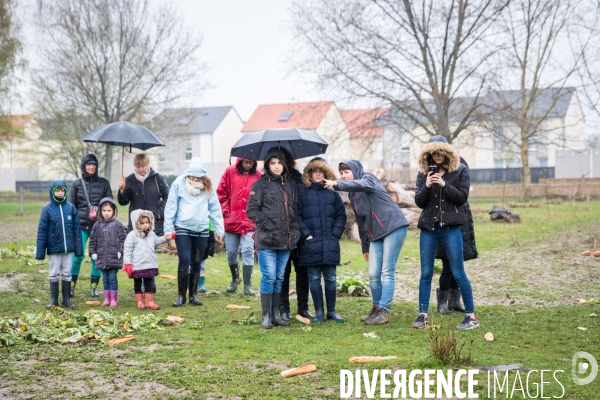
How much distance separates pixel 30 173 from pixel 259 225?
6278 centimetres

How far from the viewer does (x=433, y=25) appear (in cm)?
2572

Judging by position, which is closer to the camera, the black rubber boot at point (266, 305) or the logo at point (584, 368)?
the logo at point (584, 368)

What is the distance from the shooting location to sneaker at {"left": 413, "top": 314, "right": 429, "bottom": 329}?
7316 mm

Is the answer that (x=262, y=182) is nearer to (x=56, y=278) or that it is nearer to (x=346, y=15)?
(x=56, y=278)


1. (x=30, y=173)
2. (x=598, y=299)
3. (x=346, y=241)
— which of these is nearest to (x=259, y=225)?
(x=598, y=299)

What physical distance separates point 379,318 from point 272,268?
127 cm

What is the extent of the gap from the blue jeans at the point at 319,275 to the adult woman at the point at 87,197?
11.8ft

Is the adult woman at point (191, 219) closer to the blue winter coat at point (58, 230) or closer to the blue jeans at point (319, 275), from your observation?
the blue winter coat at point (58, 230)

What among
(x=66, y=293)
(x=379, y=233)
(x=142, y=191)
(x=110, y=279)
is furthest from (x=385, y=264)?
(x=66, y=293)

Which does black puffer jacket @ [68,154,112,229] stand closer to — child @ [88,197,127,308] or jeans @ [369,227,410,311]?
child @ [88,197,127,308]

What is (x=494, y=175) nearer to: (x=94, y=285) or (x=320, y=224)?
(x=94, y=285)

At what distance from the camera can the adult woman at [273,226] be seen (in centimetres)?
764

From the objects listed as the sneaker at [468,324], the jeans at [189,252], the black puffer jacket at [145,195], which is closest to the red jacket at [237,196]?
the jeans at [189,252]

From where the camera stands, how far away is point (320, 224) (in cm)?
781
